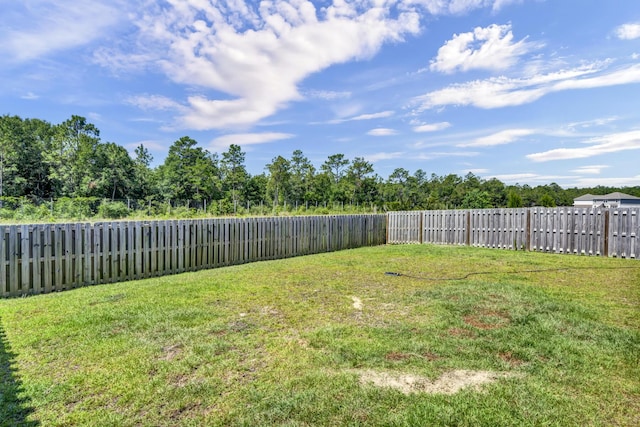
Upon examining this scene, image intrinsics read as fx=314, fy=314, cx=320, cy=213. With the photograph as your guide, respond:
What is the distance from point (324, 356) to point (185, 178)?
34924mm

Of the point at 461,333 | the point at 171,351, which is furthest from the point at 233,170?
the point at 461,333

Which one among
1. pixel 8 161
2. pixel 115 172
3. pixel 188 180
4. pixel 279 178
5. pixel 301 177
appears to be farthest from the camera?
pixel 301 177

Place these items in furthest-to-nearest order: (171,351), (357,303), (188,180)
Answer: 1. (188,180)
2. (357,303)
3. (171,351)

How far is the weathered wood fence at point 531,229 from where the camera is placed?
9297mm

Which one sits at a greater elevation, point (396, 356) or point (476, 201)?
point (476, 201)

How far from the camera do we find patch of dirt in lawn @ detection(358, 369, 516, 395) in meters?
2.29

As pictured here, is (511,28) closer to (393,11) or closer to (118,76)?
(393,11)

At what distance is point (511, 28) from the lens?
9.92 m

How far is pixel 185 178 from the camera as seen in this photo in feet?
112

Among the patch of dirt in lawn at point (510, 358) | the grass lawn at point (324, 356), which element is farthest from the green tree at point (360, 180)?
the patch of dirt in lawn at point (510, 358)

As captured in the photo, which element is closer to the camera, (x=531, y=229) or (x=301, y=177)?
(x=531, y=229)

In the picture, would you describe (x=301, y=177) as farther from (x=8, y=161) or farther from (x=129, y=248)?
(x=129, y=248)

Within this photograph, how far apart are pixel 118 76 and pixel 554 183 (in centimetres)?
7167

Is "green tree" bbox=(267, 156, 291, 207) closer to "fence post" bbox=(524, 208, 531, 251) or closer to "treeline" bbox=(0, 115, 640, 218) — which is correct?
"treeline" bbox=(0, 115, 640, 218)
